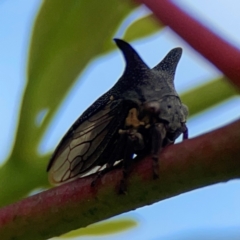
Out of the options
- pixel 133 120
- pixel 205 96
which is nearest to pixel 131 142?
pixel 133 120

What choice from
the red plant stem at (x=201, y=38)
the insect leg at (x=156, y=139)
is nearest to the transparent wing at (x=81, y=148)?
the insect leg at (x=156, y=139)

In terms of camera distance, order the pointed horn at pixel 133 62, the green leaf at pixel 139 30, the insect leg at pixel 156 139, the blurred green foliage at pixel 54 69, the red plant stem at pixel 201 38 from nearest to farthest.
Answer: the red plant stem at pixel 201 38 < the insect leg at pixel 156 139 < the pointed horn at pixel 133 62 < the blurred green foliage at pixel 54 69 < the green leaf at pixel 139 30

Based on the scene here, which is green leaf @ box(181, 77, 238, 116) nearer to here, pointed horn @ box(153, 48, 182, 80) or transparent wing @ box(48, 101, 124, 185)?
pointed horn @ box(153, 48, 182, 80)

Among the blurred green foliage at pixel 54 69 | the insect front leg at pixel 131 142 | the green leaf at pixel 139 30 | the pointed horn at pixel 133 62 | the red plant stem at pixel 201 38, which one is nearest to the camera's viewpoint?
the red plant stem at pixel 201 38

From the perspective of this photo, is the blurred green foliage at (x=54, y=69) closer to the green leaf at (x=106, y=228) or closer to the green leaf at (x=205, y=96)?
the green leaf at (x=205, y=96)

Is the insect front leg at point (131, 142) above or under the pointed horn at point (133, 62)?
under

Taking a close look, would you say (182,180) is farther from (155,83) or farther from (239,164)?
(155,83)

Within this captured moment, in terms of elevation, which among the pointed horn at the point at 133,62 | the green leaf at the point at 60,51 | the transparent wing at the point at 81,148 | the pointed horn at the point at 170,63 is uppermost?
the green leaf at the point at 60,51
